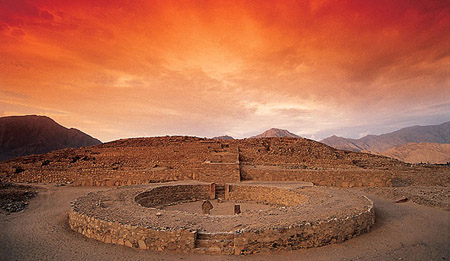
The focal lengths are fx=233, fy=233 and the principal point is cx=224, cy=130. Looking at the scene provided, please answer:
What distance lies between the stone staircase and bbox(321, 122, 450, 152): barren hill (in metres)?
132

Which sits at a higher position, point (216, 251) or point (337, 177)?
point (337, 177)

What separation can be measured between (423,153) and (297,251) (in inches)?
2919

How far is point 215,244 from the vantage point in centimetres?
736

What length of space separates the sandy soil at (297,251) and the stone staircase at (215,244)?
19 cm

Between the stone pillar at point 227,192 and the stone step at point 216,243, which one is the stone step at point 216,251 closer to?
the stone step at point 216,243

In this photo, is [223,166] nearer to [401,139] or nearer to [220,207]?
[220,207]

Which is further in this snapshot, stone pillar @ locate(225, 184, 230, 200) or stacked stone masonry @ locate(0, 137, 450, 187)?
stacked stone masonry @ locate(0, 137, 450, 187)

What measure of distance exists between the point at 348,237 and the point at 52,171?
2707cm

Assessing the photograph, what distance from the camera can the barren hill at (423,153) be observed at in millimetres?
57438

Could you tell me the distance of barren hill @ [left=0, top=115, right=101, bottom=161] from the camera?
207 ft

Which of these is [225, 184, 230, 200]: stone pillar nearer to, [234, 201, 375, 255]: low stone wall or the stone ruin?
the stone ruin

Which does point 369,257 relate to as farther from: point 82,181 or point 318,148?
Result: point 318,148

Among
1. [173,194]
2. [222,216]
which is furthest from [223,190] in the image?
[222,216]

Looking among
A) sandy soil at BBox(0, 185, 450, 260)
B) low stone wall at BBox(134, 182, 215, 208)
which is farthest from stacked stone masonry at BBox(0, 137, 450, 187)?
sandy soil at BBox(0, 185, 450, 260)
